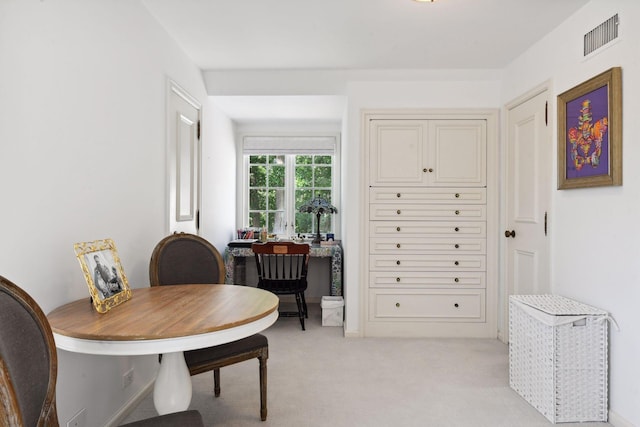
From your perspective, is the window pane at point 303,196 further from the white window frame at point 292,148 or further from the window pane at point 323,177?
the white window frame at point 292,148

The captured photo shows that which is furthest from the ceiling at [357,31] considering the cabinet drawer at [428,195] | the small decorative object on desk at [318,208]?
the small decorative object on desk at [318,208]

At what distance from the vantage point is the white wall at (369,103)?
385cm

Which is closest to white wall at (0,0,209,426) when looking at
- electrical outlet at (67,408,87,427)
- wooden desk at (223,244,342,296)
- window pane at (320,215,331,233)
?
electrical outlet at (67,408,87,427)

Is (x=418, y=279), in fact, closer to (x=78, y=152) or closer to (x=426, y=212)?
(x=426, y=212)

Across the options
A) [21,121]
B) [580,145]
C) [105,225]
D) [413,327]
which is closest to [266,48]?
[105,225]

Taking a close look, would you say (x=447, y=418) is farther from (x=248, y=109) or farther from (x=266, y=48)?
(x=248, y=109)

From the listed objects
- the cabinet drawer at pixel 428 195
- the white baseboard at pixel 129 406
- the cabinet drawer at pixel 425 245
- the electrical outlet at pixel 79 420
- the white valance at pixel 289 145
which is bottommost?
the white baseboard at pixel 129 406

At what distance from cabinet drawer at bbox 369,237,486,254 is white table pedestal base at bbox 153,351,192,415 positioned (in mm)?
2341

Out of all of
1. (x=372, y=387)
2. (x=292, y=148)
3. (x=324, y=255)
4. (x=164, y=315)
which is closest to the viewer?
(x=164, y=315)

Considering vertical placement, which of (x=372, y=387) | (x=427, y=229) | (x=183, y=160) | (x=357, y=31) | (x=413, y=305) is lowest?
(x=372, y=387)

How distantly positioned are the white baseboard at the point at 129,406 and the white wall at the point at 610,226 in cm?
268

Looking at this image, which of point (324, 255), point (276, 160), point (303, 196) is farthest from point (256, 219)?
point (324, 255)

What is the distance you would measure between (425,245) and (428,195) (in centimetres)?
46

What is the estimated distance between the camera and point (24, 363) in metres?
0.98
